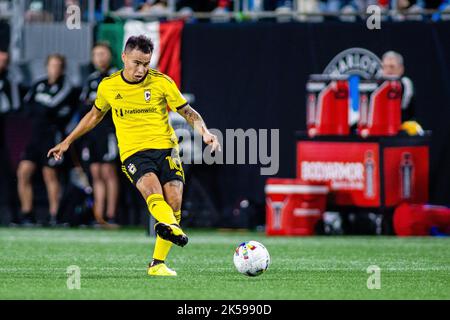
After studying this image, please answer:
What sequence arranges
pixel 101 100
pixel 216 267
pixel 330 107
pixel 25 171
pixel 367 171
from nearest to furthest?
1. pixel 101 100
2. pixel 216 267
3. pixel 367 171
4. pixel 330 107
5. pixel 25 171

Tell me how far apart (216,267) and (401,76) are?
5.90m

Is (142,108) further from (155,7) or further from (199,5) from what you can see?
(199,5)

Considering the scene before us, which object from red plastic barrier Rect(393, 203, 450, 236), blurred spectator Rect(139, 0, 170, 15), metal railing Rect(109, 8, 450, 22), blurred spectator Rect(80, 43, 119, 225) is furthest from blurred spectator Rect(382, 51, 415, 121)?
blurred spectator Rect(80, 43, 119, 225)

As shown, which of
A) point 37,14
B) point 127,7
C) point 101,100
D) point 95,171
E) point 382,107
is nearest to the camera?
point 101,100

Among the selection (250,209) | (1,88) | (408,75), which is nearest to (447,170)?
(408,75)

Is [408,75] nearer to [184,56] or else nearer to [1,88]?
[184,56]

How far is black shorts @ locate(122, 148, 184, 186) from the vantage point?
1012cm

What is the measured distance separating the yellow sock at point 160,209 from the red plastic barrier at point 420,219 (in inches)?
241


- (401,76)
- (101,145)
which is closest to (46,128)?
(101,145)

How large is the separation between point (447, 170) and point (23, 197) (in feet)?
19.5

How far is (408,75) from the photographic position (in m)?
16.6

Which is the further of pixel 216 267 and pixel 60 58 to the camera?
pixel 60 58

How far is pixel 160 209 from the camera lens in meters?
9.70

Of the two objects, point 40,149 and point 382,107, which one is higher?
point 382,107
